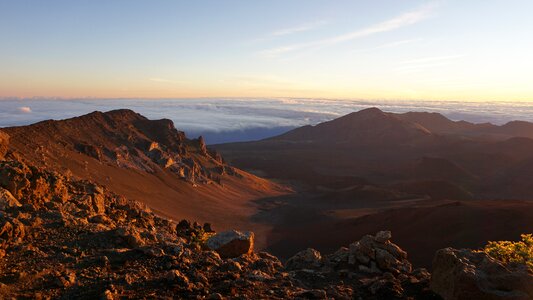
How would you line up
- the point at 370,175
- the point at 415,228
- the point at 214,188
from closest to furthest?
the point at 415,228 < the point at 214,188 < the point at 370,175

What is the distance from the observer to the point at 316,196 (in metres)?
62.8

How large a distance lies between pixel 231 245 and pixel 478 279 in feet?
18.8

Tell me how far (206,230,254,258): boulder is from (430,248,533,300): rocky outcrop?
15.1 feet

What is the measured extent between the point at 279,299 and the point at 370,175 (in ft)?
266

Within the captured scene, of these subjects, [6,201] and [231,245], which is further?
[231,245]

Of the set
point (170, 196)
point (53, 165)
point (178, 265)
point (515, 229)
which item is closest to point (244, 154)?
point (170, 196)

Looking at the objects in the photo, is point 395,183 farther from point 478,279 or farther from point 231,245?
point 478,279

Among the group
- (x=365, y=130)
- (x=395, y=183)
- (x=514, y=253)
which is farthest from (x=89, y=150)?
(x=365, y=130)

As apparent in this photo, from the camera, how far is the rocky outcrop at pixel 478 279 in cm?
754

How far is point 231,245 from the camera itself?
1110cm

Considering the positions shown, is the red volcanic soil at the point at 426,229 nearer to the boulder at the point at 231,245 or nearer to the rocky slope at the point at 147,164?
the rocky slope at the point at 147,164

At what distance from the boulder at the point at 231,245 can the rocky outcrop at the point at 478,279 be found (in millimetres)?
4604

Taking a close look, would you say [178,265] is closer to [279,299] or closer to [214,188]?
[279,299]

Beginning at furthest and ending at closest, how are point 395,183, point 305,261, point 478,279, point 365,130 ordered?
point 365,130
point 395,183
point 305,261
point 478,279
